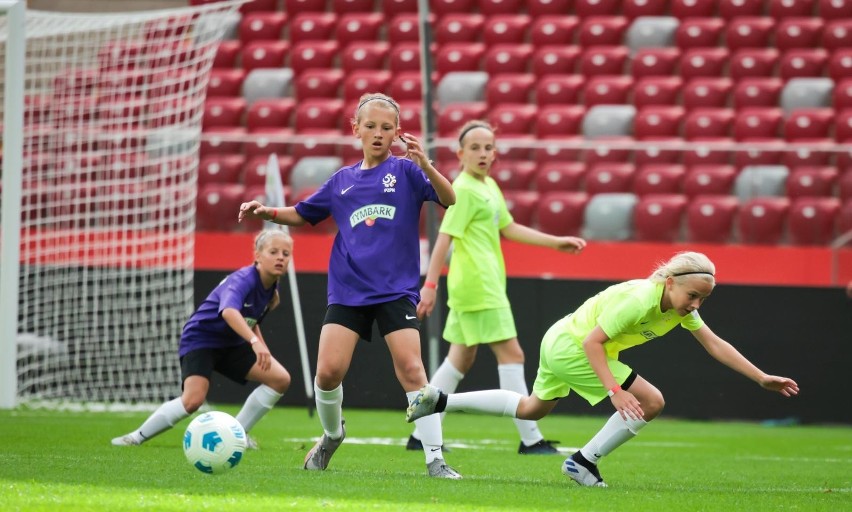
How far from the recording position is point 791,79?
1570 centimetres

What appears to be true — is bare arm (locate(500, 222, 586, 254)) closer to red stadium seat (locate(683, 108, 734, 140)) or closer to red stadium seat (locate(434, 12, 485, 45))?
red stadium seat (locate(683, 108, 734, 140))

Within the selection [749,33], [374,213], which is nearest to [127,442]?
[374,213]

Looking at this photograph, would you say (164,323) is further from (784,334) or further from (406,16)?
(406,16)

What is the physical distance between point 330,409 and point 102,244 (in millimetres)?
6127

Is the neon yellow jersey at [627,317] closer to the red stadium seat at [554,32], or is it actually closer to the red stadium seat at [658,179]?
the red stadium seat at [658,179]

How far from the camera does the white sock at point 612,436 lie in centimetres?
568

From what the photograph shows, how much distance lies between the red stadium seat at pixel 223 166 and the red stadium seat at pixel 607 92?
5.46m

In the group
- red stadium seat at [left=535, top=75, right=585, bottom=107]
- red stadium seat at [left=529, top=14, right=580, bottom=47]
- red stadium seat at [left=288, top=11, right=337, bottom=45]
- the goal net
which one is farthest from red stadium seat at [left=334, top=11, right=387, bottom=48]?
the goal net

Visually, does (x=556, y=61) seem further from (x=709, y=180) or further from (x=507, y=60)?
(x=709, y=180)

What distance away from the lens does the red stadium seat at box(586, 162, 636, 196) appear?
11.6m

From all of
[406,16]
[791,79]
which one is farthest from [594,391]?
[406,16]

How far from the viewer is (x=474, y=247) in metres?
7.84

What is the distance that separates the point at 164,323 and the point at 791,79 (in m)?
8.86

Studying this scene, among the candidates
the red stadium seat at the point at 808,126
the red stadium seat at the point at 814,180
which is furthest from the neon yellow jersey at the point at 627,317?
the red stadium seat at the point at 808,126
